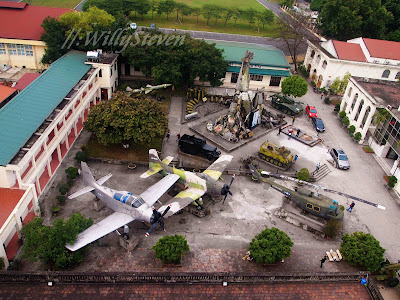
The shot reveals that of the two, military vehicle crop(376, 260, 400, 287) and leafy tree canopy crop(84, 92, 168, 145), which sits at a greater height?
leafy tree canopy crop(84, 92, 168, 145)

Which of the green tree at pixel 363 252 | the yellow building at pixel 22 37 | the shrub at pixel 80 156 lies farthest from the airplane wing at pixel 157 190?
the yellow building at pixel 22 37

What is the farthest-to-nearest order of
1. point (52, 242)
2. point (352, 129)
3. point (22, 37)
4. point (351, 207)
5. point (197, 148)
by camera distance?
point (22, 37)
point (352, 129)
point (197, 148)
point (351, 207)
point (52, 242)

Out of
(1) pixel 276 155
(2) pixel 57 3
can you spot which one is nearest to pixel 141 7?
(2) pixel 57 3

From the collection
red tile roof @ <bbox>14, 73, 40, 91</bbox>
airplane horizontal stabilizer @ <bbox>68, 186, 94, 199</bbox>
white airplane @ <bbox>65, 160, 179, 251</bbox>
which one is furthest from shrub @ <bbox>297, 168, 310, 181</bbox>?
red tile roof @ <bbox>14, 73, 40, 91</bbox>

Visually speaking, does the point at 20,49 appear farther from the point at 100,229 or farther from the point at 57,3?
the point at 57,3

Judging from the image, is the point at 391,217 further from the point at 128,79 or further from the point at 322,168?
the point at 128,79

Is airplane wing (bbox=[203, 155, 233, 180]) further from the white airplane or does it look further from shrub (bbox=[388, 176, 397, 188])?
shrub (bbox=[388, 176, 397, 188])
